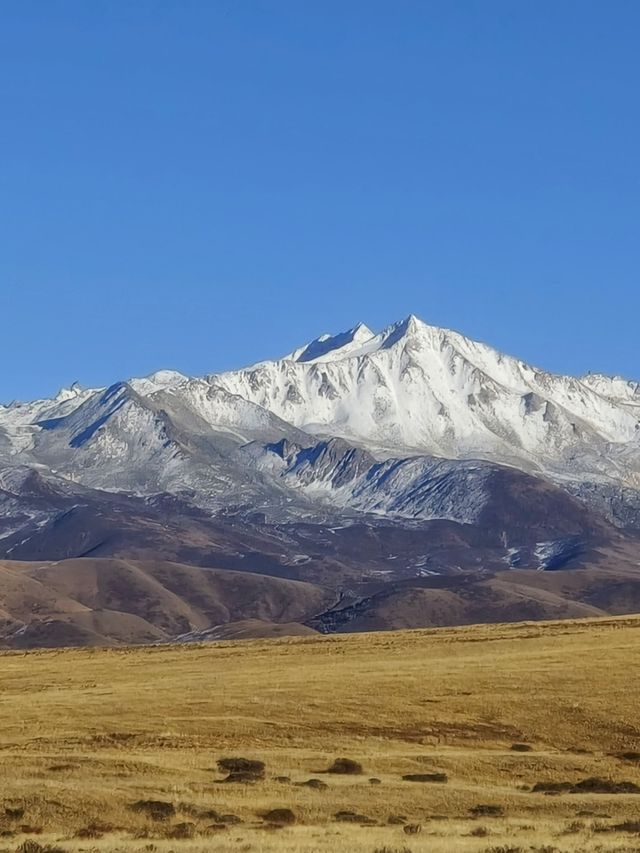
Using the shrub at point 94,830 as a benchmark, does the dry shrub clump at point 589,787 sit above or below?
below

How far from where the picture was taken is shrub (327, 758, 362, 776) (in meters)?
55.6

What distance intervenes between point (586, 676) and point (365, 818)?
111 ft

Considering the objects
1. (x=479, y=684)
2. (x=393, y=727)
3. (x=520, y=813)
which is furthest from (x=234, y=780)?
(x=479, y=684)

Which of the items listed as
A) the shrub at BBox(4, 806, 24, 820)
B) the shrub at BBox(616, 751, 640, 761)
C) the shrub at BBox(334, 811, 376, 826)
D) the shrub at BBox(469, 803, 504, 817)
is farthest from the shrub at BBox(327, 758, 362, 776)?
the shrub at BBox(4, 806, 24, 820)

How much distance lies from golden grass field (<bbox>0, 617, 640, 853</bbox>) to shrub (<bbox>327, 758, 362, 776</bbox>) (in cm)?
56

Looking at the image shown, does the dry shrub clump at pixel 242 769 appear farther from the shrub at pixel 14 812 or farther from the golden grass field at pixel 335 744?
the shrub at pixel 14 812

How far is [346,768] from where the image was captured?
55.9 m

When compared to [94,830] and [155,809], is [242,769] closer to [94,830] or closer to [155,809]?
[155,809]

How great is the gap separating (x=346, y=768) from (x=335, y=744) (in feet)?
23.5

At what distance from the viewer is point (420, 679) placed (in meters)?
78.4

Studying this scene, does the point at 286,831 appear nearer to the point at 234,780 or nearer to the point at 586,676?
the point at 234,780

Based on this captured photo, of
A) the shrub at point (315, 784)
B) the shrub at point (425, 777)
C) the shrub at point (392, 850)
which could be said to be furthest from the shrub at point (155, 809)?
the shrub at point (425, 777)

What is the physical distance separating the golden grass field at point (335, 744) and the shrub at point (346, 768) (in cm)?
56

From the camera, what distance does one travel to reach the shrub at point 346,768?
55581 millimetres
